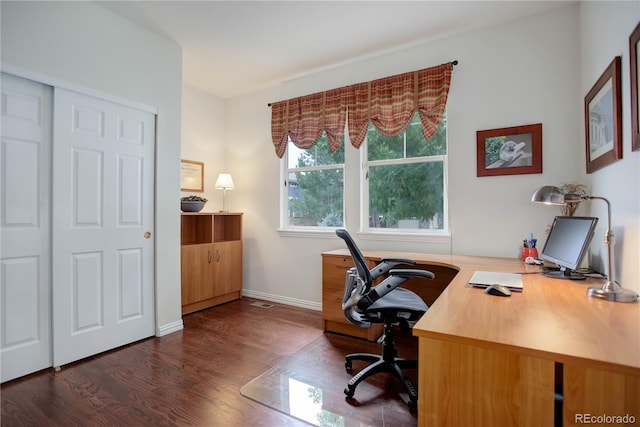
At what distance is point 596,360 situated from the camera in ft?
2.53

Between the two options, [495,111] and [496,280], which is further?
[495,111]

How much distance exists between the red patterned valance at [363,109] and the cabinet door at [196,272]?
1.45 metres

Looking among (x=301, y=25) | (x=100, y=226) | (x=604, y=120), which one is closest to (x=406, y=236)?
(x=604, y=120)

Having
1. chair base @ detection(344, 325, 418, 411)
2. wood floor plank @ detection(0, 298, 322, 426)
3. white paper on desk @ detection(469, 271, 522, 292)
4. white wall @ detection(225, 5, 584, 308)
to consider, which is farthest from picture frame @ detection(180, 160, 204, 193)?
white paper on desk @ detection(469, 271, 522, 292)

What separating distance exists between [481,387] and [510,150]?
7.56 feet

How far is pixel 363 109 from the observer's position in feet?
10.6

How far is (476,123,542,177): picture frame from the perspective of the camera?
2547 millimetres

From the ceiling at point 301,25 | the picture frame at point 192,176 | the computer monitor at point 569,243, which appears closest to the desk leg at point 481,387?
the computer monitor at point 569,243

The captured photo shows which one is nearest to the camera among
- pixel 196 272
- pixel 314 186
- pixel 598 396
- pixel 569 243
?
pixel 598 396

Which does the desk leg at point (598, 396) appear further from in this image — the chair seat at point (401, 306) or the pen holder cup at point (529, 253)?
the pen holder cup at point (529, 253)

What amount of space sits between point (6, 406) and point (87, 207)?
1292 mm

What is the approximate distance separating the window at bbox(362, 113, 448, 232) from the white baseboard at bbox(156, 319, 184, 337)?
207 centimetres

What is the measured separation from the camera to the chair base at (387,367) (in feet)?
5.97

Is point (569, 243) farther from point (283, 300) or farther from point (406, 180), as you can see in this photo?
point (283, 300)
